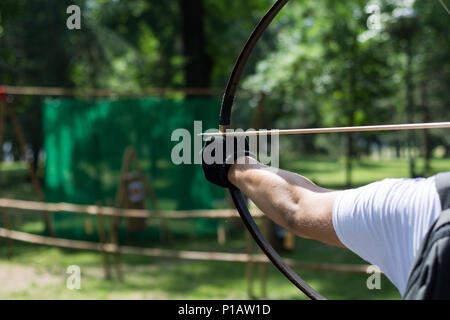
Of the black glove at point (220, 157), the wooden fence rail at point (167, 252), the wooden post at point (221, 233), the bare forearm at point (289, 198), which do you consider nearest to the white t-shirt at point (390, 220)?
the bare forearm at point (289, 198)

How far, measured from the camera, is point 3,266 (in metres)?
5.82

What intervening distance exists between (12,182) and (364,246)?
1671 cm

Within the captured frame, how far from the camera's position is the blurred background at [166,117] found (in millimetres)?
5195

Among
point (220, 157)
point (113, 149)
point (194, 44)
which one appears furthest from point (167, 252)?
point (194, 44)

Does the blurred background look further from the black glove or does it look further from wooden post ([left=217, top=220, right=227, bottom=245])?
the black glove

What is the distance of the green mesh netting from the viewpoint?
6.65 meters

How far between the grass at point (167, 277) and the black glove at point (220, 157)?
9.64 feet

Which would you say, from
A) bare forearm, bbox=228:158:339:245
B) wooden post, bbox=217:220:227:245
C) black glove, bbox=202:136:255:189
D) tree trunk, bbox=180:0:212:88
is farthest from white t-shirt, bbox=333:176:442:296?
tree trunk, bbox=180:0:212:88

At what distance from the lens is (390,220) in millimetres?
1197

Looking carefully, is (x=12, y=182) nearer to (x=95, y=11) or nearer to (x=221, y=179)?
(x=95, y=11)

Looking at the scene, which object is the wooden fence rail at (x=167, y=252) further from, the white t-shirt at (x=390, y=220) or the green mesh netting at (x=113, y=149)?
the white t-shirt at (x=390, y=220)
